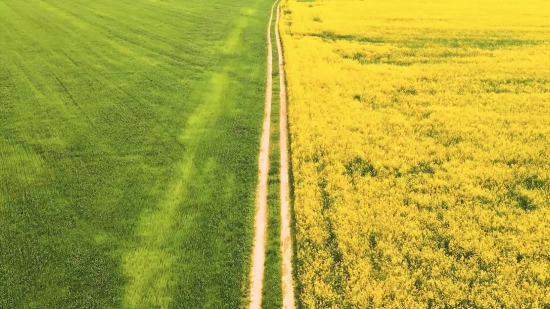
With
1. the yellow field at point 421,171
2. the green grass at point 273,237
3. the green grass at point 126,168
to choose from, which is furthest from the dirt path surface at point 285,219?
the green grass at point 126,168

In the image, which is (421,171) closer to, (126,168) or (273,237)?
(273,237)

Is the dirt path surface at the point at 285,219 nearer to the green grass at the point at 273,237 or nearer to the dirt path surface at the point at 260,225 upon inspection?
the green grass at the point at 273,237

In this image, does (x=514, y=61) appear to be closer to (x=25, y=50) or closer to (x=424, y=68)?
(x=424, y=68)

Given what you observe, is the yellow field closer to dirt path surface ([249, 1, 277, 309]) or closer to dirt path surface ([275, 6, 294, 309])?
dirt path surface ([275, 6, 294, 309])

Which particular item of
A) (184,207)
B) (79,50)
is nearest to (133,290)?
(184,207)

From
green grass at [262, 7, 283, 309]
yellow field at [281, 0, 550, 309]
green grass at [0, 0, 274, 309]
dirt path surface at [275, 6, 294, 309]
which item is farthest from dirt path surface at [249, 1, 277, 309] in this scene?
yellow field at [281, 0, 550, 309]

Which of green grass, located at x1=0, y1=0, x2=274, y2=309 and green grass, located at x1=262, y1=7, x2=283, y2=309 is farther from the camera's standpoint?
green grass, located at x1=0, y1=0, x2=274, y2=309
